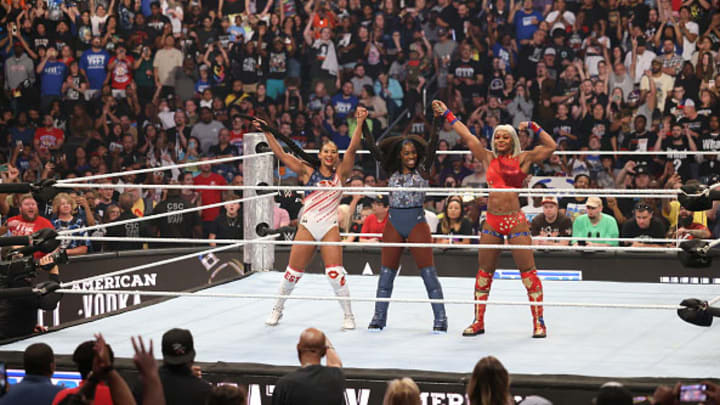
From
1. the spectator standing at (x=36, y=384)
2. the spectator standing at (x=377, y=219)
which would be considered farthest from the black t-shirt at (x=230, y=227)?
the spectator standing at (x=36, y=384)

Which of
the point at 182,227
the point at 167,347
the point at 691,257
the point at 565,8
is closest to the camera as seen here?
the point at 167,347

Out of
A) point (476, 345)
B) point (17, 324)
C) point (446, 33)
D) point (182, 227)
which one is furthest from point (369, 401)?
point (446, 33)

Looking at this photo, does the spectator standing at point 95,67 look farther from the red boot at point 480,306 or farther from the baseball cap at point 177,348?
the baseball cap at point 177,348

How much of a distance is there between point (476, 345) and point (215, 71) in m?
7.53

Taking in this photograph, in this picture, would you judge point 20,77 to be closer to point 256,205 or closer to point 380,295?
point 256,205

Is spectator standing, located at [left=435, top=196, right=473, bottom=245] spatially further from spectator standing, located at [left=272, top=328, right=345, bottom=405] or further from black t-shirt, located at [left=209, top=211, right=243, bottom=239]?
spectator standing, located at [left=272, top=328, right=345, bottom=405]

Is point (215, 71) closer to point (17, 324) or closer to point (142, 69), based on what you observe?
point (142, 69)

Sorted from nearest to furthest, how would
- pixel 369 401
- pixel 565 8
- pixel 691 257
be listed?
pixel 691 257, pixel 369 401, pixel 565 8

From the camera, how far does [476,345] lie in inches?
209

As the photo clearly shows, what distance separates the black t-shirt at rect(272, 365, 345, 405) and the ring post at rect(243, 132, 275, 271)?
3.48 metres

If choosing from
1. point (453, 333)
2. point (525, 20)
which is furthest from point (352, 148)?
point (525, 20)

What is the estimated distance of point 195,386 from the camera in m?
3.58

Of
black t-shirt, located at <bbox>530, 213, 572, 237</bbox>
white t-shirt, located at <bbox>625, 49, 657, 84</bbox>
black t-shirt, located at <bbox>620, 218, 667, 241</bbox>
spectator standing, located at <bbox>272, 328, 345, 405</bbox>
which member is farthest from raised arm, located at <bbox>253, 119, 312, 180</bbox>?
white t-shirt, located at <bbox>625, 49, 657, 84</bbox>

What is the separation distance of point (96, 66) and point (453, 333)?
807cm
